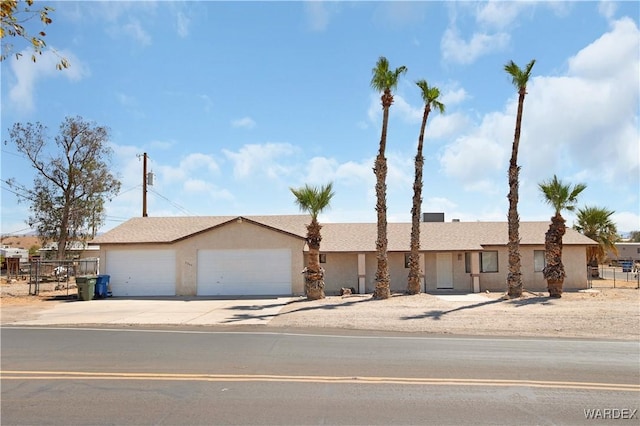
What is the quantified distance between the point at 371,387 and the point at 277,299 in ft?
51.5

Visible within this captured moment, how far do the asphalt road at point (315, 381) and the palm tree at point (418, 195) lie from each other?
11168mm

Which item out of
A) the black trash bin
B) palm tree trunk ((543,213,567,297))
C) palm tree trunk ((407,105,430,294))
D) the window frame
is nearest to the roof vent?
the window frame

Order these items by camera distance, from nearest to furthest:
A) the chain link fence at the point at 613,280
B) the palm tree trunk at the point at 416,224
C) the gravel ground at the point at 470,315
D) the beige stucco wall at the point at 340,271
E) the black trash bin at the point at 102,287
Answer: the gravel ground at the point at 470,315 → the palm tree trunk at the point at 416,224 → the black trash bin at the point at 102,287 → the beige stucco wall at the point at 340,271 → the chain link fence at the point at 613,280

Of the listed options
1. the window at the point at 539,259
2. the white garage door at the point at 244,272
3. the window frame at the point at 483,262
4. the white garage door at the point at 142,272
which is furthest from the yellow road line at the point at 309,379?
the window at the point at 539,259

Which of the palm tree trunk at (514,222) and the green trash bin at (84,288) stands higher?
the palm tree trunk at (514,222)

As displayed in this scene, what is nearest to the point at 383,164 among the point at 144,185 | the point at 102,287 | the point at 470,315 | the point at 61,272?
the point at 470,315

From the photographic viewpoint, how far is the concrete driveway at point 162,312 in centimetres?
1625

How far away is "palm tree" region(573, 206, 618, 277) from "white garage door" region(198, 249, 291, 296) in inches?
905

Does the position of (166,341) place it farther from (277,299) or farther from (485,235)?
(485,235)

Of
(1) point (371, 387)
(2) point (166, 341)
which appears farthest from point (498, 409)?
(2) point (166, 341)

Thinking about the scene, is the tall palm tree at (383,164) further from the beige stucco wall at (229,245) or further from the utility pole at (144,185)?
the utility pole at (144,185)

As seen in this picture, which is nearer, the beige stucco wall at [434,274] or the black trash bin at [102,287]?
the black trash bin at [102,287]

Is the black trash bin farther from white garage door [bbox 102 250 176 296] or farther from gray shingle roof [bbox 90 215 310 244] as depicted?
gray shingle roof [bbox 90 215 310 244]

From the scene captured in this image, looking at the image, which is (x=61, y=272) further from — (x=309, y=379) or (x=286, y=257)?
(x=309, y=379)
